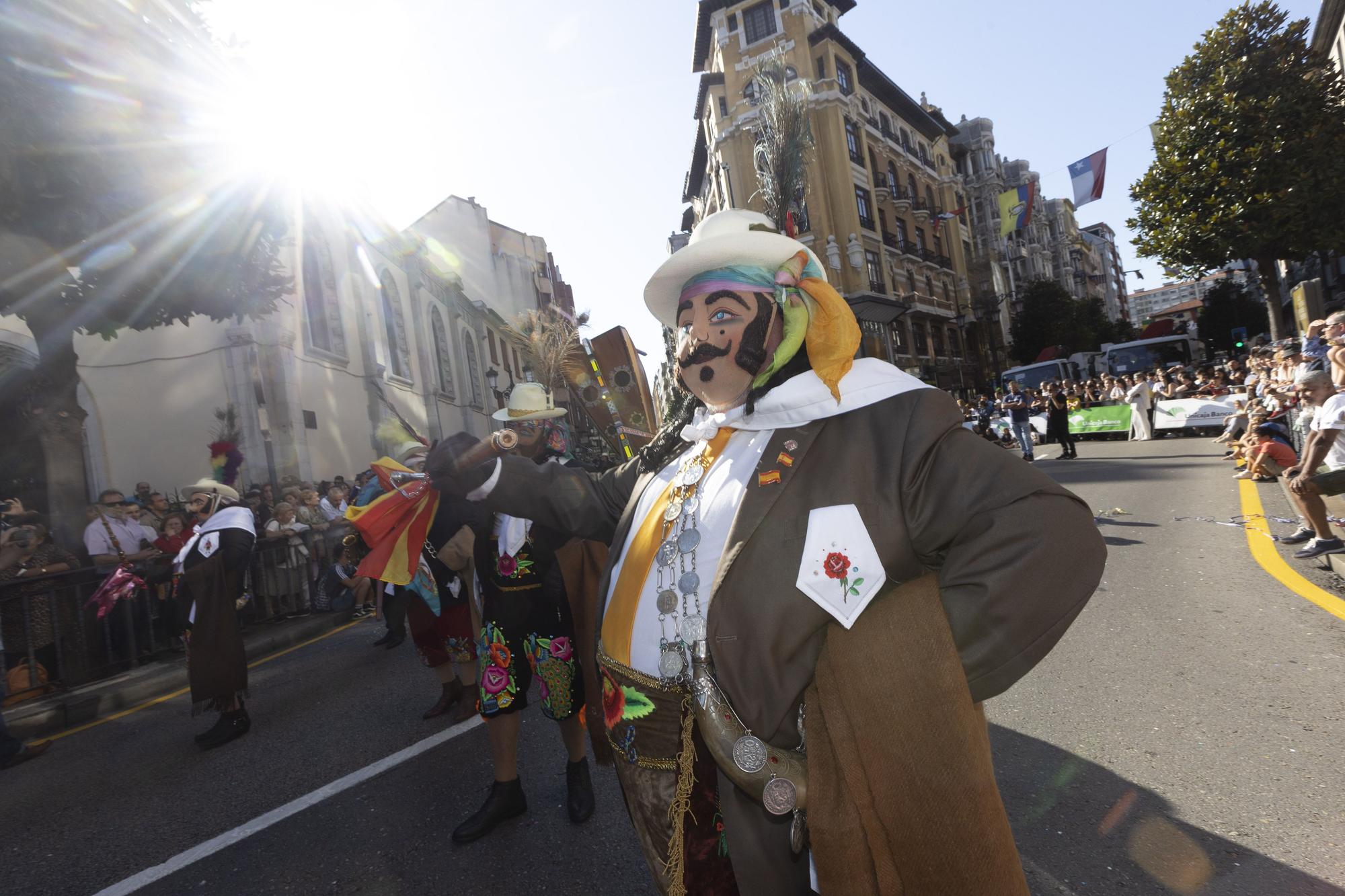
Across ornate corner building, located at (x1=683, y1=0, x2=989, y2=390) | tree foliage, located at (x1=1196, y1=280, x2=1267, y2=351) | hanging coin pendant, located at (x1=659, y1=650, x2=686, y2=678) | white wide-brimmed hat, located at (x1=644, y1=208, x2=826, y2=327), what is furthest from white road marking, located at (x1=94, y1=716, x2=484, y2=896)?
tree foliage, located at (x1=1196, y1=280, x2=1267, y2=351)

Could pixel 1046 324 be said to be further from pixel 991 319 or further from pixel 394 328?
pixel 394 328

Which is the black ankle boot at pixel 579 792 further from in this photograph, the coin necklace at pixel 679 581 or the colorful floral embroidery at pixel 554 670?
the coin necklace at pixel 679 581

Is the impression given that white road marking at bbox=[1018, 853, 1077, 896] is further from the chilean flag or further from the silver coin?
the chilean flag

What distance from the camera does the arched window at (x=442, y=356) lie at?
2489cm

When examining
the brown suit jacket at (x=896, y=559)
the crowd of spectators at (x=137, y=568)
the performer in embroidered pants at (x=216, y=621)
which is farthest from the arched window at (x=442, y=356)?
the brown suit jacket at (x=896, y=559)

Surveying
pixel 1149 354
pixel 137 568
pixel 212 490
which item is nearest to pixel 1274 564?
pixel 212 490

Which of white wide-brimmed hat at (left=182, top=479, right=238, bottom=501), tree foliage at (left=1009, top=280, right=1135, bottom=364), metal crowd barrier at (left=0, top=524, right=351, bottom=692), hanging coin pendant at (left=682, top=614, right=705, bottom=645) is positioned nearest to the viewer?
hanging coin pendant at (left=682, top=614, right=705, bottom=645)

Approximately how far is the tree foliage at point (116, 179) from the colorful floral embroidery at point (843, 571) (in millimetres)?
8442

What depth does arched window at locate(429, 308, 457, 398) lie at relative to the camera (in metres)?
24.9

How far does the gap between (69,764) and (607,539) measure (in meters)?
4.69

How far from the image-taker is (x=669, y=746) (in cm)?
162

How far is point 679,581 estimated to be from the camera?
1.64 meters

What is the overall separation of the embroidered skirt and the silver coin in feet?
0.69

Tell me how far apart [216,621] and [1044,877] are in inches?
191
